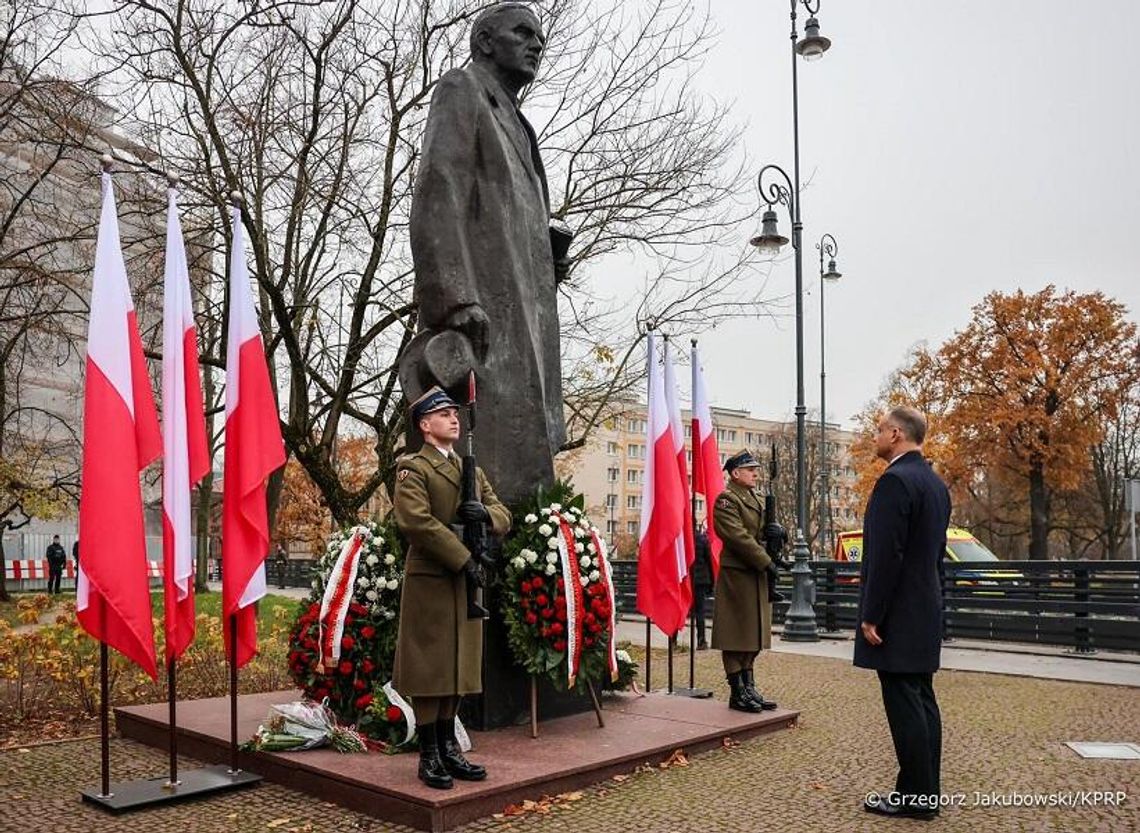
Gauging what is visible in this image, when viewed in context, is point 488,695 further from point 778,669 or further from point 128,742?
point 778,669

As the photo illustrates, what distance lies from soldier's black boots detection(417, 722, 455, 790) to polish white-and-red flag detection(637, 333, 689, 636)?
3.79 meters

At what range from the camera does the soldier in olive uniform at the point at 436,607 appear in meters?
5.50

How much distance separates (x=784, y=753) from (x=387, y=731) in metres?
2.83

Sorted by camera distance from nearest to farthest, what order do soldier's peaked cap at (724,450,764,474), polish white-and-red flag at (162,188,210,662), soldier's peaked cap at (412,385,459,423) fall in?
soldier's peaked cap at (412,385,459,423)
polish white-and-red flag at (162,188,210,662)
soldier's peaked cap at (724,450,764,474)

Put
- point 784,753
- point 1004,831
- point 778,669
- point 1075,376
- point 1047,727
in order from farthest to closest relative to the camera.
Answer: point 1075,376 < point 778,669 < point 1047,727 < point 784,753 < point 1004,831

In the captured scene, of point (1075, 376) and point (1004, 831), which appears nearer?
point (1004, 831)

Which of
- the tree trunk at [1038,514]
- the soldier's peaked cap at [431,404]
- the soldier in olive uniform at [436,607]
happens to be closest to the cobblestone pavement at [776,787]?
the soldier in olive uniform at [436,607]

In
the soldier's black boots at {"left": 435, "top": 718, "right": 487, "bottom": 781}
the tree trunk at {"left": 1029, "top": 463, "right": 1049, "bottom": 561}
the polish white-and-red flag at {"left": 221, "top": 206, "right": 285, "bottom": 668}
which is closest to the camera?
the soldier's black boots at {"left": 435, "top": 718, "right": 487, "bottom": 781}

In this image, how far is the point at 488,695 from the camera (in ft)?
23.1

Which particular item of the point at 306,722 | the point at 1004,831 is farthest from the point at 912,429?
the point at 306,722

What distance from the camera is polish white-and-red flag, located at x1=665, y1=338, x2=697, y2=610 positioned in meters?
9.33

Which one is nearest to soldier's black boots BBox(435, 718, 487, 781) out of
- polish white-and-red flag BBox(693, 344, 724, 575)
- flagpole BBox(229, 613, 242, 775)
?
flagpole BBox(229, 613, 242, 775)

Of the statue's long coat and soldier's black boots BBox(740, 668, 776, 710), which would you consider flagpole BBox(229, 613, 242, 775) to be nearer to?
the statue's long coat

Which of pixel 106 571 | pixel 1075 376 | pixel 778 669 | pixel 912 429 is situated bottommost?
pixel 778 669
